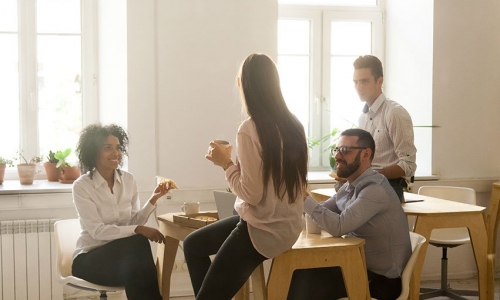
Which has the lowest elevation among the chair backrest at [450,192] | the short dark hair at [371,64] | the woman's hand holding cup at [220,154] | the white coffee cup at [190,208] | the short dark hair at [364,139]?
the chair backrest at [450,192]

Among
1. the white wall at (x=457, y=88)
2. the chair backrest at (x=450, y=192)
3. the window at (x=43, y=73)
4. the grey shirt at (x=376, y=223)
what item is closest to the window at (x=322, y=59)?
the white wall at (x=457, y=88)

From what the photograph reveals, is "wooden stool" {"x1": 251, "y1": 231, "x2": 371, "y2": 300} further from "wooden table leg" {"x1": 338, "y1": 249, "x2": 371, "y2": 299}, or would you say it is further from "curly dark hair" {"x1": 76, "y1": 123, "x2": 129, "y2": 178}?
"curly dark hair" {"x1": 76, "y1": 123, "x2": 129, "y2": 178}

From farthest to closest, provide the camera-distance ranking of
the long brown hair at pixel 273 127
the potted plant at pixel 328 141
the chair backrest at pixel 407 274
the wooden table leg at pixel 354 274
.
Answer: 1. the potted plant at pixel 328 141
2. the chair backrest at pixel 407 274
3. the wooden table leg at pixel 354 274
4. the long brown hair at pixel 273 127

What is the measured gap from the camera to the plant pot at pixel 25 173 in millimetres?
4617

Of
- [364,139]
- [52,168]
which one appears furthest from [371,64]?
[52,168]

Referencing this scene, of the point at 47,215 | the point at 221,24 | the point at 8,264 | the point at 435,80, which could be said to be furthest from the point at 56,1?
the point at 435,80

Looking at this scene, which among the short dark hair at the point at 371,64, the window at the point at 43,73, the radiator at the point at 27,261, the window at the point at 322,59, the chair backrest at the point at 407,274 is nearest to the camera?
the chair backrest at the point at 407,274

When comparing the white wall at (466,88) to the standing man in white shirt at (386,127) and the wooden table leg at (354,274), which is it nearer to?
the standing man in white shirt at (386,127)

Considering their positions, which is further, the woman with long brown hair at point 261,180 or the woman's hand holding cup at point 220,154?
the woman's hand holding cup at point 220,154

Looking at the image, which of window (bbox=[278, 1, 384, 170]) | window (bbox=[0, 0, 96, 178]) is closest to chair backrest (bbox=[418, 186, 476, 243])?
window (bbox=[278, 1, 384, 170])

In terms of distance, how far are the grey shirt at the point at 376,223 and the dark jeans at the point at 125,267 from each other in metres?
0.87

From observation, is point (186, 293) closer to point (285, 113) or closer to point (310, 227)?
point (310, 227)

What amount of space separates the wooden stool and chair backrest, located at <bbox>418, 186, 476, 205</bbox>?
1.98m

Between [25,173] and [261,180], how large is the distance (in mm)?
2428
